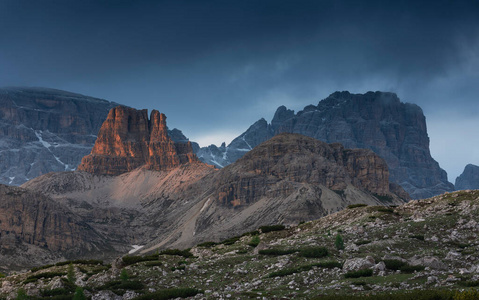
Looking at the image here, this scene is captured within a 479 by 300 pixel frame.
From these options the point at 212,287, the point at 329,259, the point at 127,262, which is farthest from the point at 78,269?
the point at 329,259

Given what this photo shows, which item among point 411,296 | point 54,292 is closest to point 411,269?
point 411,296

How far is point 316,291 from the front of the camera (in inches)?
1106

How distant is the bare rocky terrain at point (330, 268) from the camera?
91.6ft

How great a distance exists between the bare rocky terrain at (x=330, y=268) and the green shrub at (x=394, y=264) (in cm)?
7

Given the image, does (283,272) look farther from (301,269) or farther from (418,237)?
(418,237)

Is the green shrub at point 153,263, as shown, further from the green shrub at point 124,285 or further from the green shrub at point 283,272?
the green shrub at point 283,272

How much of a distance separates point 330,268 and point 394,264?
4.59 meters

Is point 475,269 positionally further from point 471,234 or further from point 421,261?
point 471,234

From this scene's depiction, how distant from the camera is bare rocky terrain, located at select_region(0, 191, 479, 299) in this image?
2791 cm

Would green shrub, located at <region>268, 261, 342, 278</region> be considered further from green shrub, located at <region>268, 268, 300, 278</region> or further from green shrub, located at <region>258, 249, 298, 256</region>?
green shrub, located at <region>258, 249, 298, 256</region>

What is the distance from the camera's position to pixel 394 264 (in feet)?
107

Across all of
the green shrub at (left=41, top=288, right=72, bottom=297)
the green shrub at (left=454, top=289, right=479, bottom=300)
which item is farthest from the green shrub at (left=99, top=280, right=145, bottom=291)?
the green shrub at (left=454, top=289, right=479, bottom=300)

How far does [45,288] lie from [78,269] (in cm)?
899

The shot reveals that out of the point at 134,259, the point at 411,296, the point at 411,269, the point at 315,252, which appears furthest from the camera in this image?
the point at 134,259
